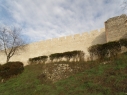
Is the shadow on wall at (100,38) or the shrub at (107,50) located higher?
the shadow on wall at (100,38)

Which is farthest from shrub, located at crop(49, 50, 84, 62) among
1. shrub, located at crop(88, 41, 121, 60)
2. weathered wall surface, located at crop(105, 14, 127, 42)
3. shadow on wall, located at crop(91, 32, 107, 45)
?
shadow on wall, located at crop(91, 32, 107, 45)

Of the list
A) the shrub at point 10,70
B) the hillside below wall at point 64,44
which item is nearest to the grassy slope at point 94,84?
the shrub at point 10,70

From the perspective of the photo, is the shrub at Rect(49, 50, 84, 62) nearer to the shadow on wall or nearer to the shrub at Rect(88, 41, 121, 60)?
the shrub at Rect(88, 41, 121, 60)

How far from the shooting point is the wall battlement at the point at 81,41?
15.2 m

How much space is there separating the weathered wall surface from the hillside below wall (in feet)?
6.23

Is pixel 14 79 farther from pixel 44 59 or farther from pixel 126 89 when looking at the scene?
pixel 126 89

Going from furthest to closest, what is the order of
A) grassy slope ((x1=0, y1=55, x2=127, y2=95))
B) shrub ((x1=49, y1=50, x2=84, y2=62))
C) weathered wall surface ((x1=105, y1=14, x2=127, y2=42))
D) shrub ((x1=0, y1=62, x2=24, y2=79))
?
weathered wall surface ((x1=105, y1=14, x2=127, y2=42)), shrub ((x1=49, y1=50, x2=84, y2=62)), shrub ((x1=0, y1=62, x2=24, y2=79)), grassy slope ((x1=0, y1=55, x2=127, y2=95))

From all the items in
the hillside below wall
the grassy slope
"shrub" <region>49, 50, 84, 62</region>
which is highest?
the hillside below wall

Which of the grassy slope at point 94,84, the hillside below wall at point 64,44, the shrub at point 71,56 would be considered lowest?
the grassy slope at point 94,84

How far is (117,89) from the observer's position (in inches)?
269

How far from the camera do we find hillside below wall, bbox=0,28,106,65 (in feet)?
59.2

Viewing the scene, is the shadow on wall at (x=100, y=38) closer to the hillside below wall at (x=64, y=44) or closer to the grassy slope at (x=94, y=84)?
the hillside below wall at (x=64, y=44)

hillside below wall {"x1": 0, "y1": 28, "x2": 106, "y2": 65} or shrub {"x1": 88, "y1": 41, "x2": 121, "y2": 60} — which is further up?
hillside below wall {"x1": 0, "y1": 28, "x2": 106, "y2": 65}

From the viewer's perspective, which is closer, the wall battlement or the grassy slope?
the grassy slope
